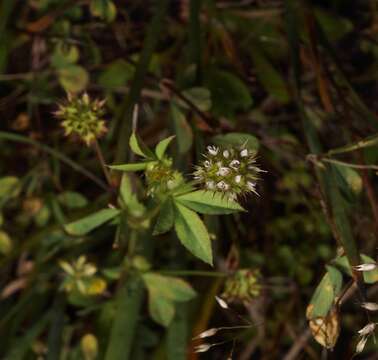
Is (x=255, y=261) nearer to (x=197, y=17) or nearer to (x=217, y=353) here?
(x=217, y=353)

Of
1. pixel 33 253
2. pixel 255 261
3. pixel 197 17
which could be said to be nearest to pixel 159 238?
pixel 255 261

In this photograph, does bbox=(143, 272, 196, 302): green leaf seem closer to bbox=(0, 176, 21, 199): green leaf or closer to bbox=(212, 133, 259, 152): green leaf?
bbox=(212, 133, 259, 152): green leaf

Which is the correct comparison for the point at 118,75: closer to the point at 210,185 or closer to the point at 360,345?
the point at 210,185

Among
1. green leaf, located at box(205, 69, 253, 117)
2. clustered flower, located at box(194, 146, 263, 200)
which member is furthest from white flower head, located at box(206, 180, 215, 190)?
green leaf, located at box(205, 69, 253, 117)

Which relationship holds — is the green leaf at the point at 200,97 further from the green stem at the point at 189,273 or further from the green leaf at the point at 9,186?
the green leaf at the point at 9,186

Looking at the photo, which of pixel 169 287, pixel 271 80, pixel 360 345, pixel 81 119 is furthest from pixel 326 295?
pixel 271 80

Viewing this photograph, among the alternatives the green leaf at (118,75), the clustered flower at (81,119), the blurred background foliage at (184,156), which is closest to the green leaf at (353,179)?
the blurred background foliage at (184,156)
